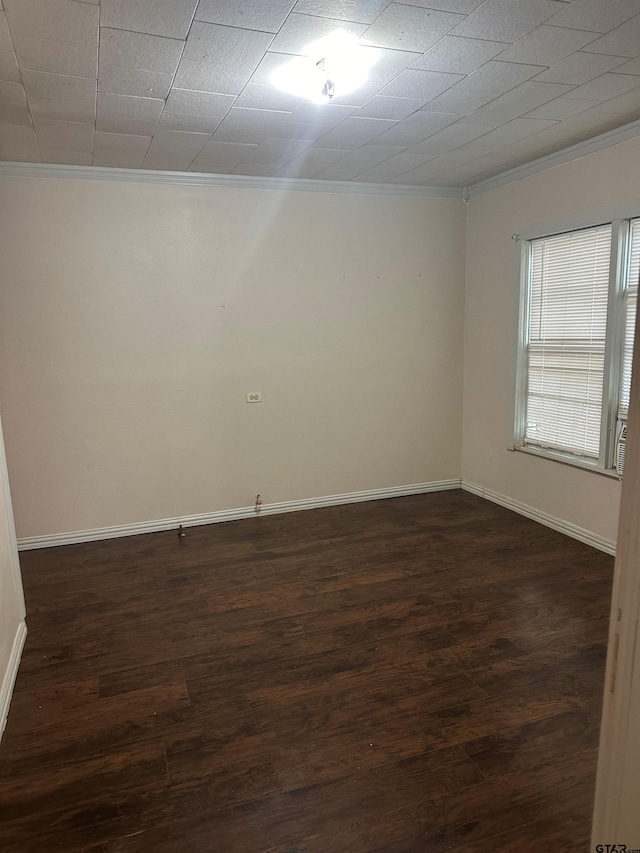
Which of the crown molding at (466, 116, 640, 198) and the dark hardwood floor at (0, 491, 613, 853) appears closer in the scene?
the dark hardwood floor at (0, 491, 613, 853)

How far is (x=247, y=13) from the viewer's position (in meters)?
1.96

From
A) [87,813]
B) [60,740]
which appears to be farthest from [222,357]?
[87,813]

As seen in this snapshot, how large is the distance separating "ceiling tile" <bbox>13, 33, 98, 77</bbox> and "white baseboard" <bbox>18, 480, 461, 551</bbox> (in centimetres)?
302

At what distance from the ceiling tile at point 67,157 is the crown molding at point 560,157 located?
9.99 ft

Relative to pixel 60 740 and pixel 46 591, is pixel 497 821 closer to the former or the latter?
pixel 60 740

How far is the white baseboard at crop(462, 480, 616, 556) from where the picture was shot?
12.5 feet

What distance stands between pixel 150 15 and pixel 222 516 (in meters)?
3.40

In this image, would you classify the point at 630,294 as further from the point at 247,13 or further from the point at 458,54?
the point at 247,13

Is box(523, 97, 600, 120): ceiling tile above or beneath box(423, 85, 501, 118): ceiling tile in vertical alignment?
above

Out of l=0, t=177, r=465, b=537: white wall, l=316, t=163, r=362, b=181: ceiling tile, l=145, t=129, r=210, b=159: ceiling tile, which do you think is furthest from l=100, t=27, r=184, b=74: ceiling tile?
l=316, t=163, r=362, b=181: ceiling tile

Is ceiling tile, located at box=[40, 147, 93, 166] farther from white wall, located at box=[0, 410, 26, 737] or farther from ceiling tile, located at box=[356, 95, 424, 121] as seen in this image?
white wall, located at box=[0, 410, 26, 737]

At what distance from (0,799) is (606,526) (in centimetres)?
362

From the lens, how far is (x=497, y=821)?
1.75m

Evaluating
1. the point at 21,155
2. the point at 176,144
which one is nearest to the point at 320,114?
the point at 176,144
